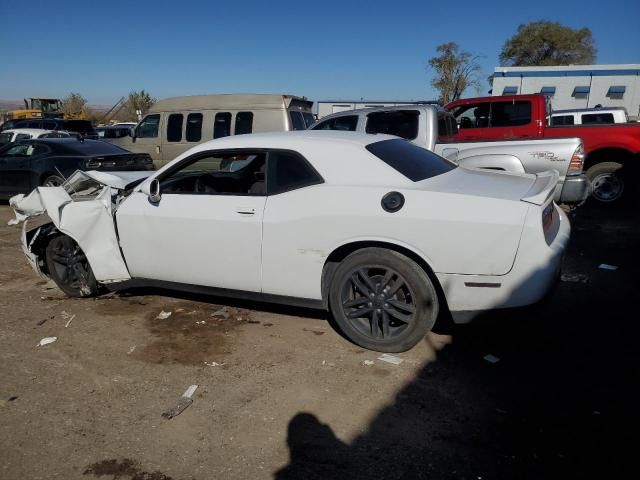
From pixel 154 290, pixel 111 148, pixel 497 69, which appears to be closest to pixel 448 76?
pixel 497 69

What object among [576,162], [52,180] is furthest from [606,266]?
[52,180]

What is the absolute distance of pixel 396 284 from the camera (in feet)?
11.1

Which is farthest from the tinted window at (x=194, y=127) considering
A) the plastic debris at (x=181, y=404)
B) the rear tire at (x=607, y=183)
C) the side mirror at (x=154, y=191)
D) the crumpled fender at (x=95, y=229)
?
the plastic debris at (x=181, y=404)

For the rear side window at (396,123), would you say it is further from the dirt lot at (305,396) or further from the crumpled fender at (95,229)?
the crumpled fender at (95,229)

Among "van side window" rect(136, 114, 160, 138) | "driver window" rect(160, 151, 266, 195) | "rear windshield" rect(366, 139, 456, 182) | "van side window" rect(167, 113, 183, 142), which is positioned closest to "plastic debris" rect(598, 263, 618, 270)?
"rear windshield" rect(366, 139, 456, 182)

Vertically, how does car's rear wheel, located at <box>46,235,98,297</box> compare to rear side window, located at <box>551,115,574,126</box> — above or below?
below

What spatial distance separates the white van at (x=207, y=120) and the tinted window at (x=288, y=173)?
6.38m

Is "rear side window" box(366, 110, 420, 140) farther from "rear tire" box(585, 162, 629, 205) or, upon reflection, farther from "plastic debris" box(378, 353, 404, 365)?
"plastic debris" box(378, 353, 404, 365)

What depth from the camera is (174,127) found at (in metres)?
10.9

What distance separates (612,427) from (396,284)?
149cm

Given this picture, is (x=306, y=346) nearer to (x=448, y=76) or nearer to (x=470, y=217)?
(x=470, y=217)

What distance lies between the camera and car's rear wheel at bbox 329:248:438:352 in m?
3.31

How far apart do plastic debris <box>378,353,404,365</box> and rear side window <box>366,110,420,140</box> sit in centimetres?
443

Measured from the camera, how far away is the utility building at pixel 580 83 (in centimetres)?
3331
